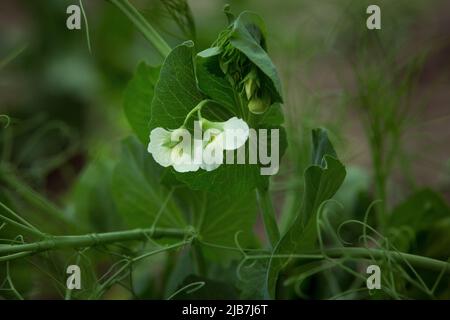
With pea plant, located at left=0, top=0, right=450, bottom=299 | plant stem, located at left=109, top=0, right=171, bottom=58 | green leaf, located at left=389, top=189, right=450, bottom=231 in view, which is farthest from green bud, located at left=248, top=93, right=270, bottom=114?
green leaf, located at left=389, top=189, right=450, bottom=231

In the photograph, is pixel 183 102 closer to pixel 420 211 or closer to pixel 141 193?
pixel 141 193

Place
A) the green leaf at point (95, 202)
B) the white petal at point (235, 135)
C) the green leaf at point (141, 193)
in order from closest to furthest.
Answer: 1. the white petal at point (235, 135)
2. the green leaf at point (141, 193)
3. the green leaf at point (95, 202)

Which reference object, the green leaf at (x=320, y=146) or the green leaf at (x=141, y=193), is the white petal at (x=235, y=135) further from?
the green leaf at (x=141, y=193)

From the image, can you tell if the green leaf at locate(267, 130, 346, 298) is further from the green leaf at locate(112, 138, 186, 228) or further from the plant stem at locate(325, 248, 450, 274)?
the green leaf at locate(112, 138, 186, 228)

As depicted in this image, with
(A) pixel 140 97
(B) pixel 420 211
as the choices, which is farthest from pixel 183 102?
(B) pixel 420 211

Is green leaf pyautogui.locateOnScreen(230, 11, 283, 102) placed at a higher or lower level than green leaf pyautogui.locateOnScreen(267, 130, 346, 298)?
higher

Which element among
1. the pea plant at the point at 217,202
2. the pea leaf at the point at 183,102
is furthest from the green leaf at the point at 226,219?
the pea leaf at the point at 183,102

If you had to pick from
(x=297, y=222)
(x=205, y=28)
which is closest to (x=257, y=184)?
(x=297, y=222)
